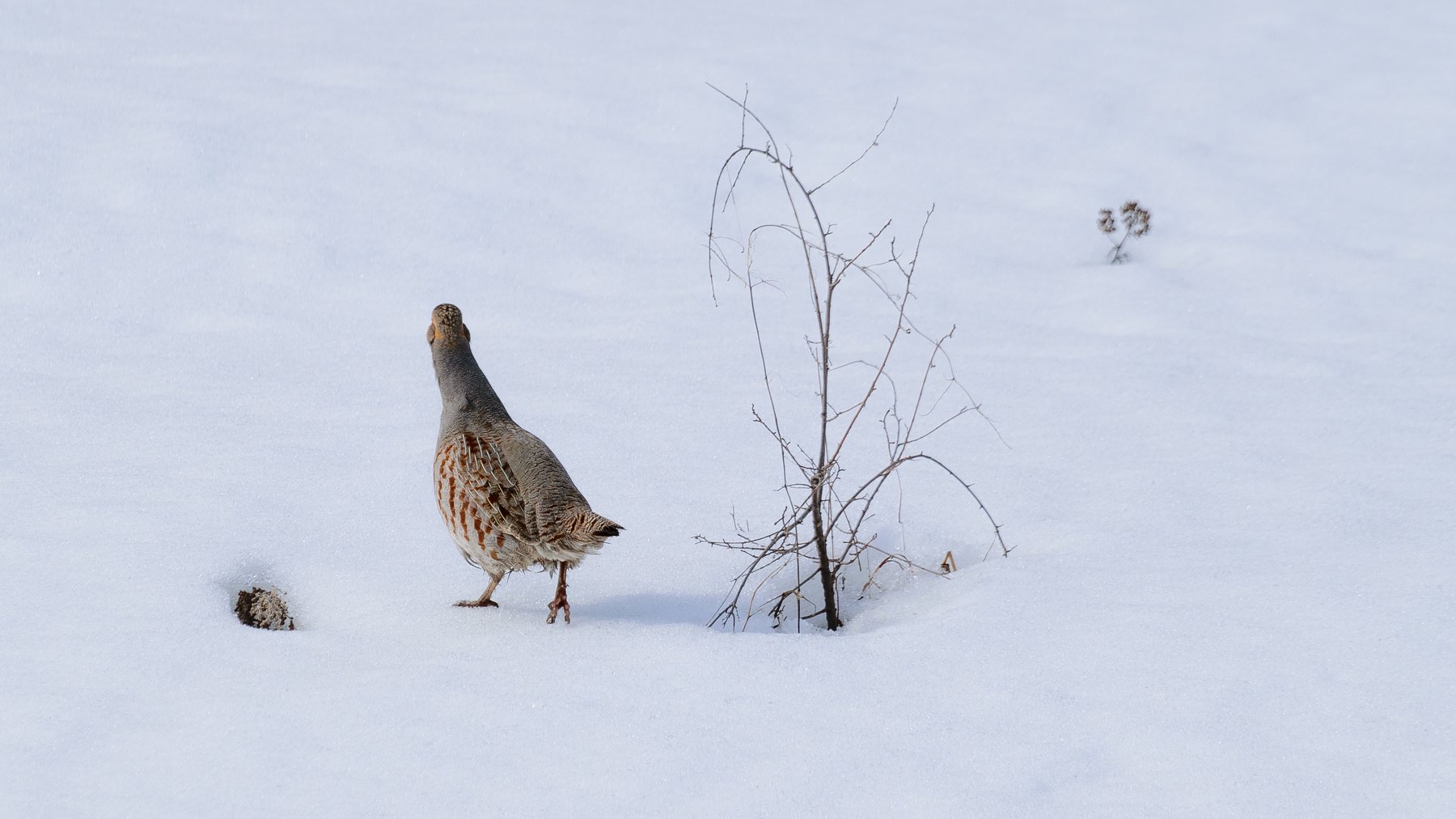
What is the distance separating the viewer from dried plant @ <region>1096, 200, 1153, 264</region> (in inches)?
270

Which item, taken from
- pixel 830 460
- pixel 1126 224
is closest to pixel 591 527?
pixel 830 460

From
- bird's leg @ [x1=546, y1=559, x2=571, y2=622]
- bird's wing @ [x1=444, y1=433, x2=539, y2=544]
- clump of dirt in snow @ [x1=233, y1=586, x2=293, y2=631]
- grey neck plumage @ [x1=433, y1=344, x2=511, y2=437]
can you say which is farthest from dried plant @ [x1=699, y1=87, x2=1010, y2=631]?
clump of dirt in snow @ [x1=233, y1=586, x2=293, y2=631]

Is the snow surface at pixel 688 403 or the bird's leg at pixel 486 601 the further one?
the bird's leg at pixel 486 601

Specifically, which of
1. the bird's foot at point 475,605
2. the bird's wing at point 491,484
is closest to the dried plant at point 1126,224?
the bird's wing at point 491,484

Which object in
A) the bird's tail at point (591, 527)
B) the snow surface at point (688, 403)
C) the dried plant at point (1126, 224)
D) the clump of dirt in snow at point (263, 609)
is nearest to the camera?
the snow surface at point (688, 403)

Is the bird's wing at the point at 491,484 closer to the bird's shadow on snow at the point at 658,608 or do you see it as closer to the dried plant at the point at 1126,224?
the bird's shadow on snow at the point at 658,608

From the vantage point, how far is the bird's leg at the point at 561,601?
3.55 m

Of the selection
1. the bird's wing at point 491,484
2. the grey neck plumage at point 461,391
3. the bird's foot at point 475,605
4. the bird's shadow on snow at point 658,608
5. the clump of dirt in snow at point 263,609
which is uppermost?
the grey neck plumage at point 461,391

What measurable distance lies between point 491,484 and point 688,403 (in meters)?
1.53

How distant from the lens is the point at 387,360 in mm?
5410

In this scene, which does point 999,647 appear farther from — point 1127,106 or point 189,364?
point 1127,106

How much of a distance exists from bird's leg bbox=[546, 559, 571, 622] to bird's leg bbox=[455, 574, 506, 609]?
0.19 m

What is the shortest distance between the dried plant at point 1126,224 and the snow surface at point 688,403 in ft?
0.53

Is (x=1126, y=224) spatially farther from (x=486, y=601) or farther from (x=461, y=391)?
(x=486, y=601)
